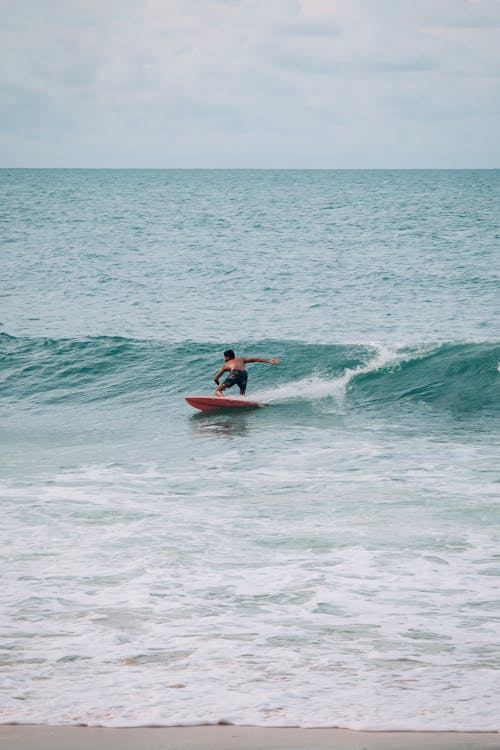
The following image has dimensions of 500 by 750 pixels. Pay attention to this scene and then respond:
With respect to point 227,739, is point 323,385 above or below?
above

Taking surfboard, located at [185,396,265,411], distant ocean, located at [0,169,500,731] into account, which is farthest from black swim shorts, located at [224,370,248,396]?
distant ocean, located at [0,169,500,731]

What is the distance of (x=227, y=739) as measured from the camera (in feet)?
19.0

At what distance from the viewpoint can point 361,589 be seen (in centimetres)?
863

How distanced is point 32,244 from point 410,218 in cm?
2882

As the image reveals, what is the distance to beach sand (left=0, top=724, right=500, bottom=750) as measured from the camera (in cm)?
563

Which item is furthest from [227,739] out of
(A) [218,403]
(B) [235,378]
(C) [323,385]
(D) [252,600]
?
(C) [323,385]

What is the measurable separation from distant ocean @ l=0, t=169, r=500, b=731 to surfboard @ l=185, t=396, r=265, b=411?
25 centimetres

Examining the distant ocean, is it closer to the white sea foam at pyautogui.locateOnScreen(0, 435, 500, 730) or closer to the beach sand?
the white sea foam at pyautogui.locateOnScreen(0, 435, 500, 730)

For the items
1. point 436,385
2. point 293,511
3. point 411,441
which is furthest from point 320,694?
point 436,385

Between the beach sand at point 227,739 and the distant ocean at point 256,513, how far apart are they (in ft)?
0.49

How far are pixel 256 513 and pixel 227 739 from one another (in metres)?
5.44

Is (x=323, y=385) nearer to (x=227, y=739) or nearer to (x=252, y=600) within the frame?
(x=252, y=600)

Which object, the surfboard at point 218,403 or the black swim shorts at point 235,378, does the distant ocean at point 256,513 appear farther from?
the black swim shorts at point 235,378

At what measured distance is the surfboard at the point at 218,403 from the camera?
1741 centimetres
